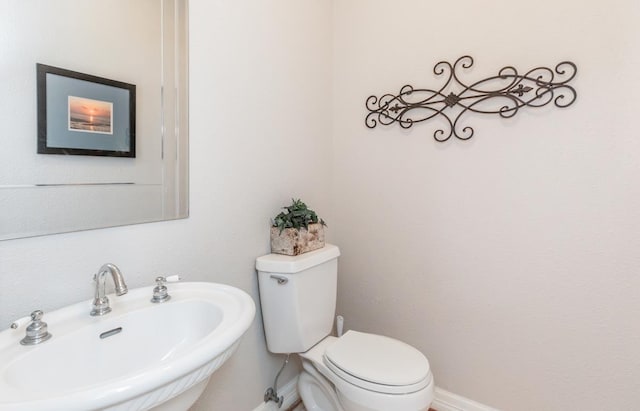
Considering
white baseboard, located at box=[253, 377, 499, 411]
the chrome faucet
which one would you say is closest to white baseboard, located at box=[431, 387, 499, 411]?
white baseboard, located at box=[253, 377, 499, 411]

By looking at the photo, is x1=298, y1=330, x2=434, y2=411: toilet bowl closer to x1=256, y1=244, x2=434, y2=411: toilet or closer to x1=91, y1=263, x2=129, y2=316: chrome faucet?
x1=256, y1=244, x2=434, y2=411: toilet

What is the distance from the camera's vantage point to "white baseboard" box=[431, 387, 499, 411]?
1.54m

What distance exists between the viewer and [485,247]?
1.50m

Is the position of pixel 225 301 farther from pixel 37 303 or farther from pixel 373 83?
pixel 373 83

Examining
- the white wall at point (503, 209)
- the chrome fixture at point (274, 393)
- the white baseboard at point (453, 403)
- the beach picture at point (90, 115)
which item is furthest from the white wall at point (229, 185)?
the white baseboard at point (453, 403)

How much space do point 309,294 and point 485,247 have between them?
825 mm

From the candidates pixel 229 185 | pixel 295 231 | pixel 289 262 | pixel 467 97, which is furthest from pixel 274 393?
pixel 467 97

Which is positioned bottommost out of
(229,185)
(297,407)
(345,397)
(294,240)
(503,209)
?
(297,407)

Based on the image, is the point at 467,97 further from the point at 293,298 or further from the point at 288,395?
the point at 288,395

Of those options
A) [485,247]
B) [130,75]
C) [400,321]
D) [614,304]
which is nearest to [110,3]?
[130,75]

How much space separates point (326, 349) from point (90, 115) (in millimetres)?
1194

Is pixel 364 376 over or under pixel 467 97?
under

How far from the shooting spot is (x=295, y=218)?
59.3 inches

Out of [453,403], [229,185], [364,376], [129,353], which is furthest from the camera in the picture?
[453,403]
